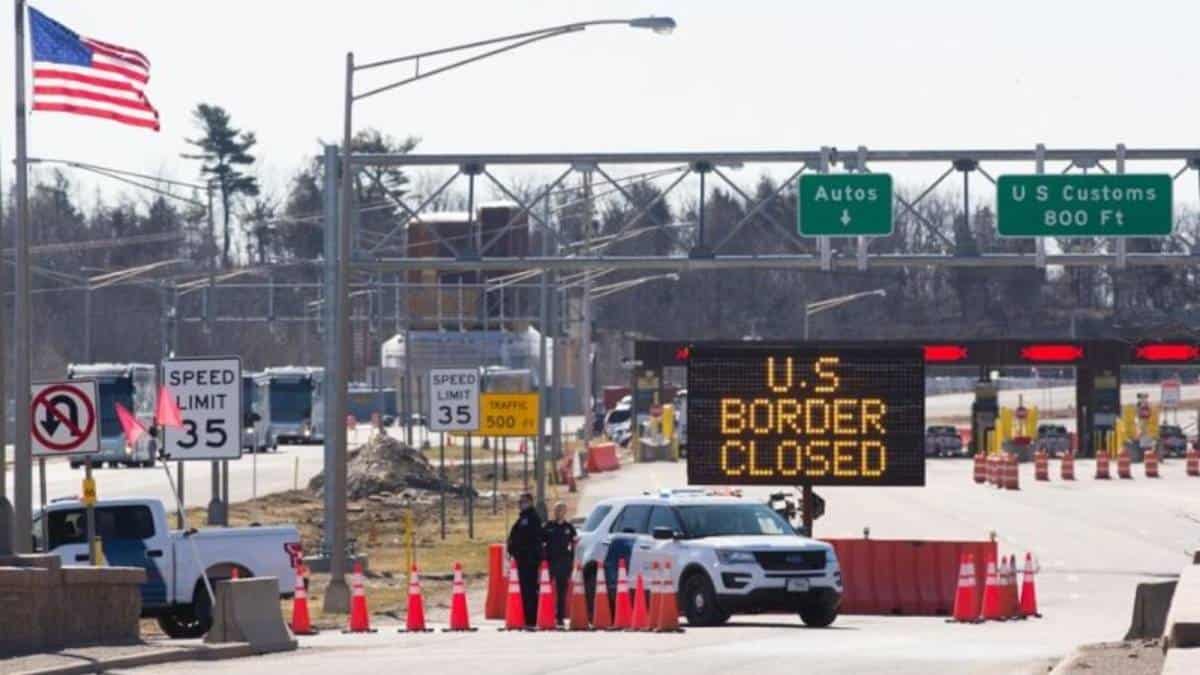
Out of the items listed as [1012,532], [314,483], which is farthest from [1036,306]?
[1012,532]

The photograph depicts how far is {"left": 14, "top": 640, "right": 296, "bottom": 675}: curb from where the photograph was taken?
65.5 ft

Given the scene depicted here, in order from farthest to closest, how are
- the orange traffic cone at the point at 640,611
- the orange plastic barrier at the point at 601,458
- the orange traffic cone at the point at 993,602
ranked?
the orange plastic barrier at the point at 601,458
the orange traffic cone at the point at 993,602
the orange traffic cone at the point at 640,611

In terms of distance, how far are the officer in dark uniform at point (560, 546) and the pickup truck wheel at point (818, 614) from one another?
8.83 ft

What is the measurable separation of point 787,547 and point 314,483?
39611 mm

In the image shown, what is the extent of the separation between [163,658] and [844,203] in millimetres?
23951

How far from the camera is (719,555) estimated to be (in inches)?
1115

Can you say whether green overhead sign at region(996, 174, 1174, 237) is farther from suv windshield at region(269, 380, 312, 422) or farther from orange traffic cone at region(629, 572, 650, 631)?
suv windshield at region(269, 380, 312, 422)

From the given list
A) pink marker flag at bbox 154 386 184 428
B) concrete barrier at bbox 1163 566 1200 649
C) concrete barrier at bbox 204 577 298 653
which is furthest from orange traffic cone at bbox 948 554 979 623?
pink marker flag at bbox 154 386 184 428

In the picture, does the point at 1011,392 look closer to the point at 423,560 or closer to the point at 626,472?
the point at 626,472

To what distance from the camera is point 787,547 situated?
93.2 ft

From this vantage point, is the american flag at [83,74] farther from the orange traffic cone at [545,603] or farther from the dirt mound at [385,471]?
the dirt mound at [385,471]

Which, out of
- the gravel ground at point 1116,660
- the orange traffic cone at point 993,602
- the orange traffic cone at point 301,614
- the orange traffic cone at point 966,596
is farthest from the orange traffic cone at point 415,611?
the gravel ground at point 1116,660

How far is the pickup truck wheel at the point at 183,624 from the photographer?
28734mm

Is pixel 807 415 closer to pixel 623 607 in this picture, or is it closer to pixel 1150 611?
pixel 623 607
